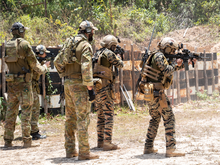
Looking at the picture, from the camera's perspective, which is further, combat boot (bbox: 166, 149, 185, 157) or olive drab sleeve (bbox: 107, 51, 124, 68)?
olive drab sleeve (bbox: 107, 51, 124, 68)

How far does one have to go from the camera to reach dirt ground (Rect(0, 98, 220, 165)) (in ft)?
14.6

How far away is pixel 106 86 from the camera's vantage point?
5418 millimetres

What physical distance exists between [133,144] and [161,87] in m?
1.60

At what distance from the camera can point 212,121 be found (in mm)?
7992

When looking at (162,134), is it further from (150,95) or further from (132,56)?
(132,56)

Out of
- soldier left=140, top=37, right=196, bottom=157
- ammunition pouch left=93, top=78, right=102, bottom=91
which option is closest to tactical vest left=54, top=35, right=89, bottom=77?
ammunition pouch left=93, top=78, right=102, bottom=91

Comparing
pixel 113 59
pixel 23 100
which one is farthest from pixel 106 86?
pixel 23 100

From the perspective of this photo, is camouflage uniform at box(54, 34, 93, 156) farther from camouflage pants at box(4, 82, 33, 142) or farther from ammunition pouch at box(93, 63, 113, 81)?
camouflage pants at box(4, 82, 33, 142)

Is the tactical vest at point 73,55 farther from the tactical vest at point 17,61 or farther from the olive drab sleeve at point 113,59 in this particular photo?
the tactical vest at point 17,61

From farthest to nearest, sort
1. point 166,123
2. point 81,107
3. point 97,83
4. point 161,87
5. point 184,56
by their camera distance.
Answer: point 97,83 → point 184,56 → point 161,87 → point 166,123 → point 81,107

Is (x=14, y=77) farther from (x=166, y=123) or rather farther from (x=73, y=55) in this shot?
(x=166, y=123)

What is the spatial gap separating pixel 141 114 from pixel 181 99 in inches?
108

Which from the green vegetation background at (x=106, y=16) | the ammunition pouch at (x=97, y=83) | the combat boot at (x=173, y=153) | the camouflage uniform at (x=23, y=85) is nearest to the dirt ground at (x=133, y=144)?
the combat boot at (x=173, y=153)

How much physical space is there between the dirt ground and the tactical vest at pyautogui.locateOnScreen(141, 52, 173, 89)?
1.25m
